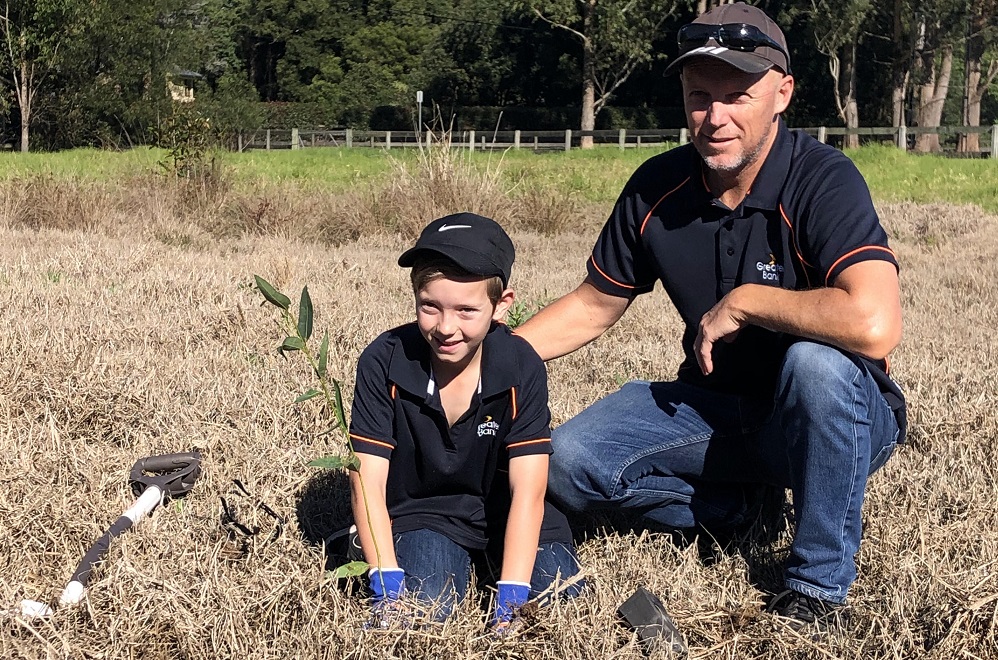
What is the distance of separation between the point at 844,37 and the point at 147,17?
89.2ft

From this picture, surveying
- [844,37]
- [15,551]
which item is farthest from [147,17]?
[15,551]

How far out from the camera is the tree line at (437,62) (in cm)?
3894

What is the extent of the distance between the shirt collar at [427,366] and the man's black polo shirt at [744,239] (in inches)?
28.2

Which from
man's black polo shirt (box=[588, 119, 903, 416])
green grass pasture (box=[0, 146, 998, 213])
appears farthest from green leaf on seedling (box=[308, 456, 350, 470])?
green grass pasture (box=[0, 146, 998, 213])

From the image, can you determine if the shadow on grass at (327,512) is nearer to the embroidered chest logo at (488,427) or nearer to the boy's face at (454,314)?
the embroidered chest logo at (488,427)

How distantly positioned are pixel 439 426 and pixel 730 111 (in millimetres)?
1196

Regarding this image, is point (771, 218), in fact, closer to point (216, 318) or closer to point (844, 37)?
point (216, 318)

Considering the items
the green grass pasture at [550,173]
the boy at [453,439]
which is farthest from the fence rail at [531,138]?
the boy at [453,439]

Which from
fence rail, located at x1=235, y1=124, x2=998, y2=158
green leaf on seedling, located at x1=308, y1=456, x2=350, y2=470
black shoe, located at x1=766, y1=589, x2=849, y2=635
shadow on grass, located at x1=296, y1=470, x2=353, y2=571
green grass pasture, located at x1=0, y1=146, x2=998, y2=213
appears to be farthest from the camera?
fence rail, located at x1=235, y1=124, x2=998, y2=158

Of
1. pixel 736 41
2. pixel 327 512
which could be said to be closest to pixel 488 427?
pixel 327 512

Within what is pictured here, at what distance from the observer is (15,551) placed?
310 cm

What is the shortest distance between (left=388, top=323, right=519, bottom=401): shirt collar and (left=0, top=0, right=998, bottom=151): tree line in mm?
27124

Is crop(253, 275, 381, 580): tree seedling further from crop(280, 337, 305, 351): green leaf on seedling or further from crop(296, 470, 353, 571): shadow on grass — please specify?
crop(296, 470, 353, 571): shadow on grass

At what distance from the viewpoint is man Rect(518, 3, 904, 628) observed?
2.81m
